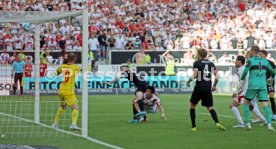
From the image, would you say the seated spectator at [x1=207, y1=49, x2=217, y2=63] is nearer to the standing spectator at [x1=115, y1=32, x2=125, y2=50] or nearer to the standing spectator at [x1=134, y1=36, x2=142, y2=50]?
the standing spectator at [x1=134, y1=36, x2=142, y2=50]

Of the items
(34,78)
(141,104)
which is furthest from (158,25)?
(141,104)

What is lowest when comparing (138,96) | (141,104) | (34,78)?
(141,104)

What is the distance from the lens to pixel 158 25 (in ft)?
157

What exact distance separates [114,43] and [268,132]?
2720 cm

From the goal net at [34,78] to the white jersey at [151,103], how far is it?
6.48 ft

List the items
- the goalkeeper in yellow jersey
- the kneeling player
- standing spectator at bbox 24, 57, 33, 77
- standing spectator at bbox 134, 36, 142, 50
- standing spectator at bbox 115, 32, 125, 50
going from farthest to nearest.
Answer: standing spectator at bbox 134, 36, 142, 50, standing spectator at bbox 115, 32, 125, 50, standing spectator at bbox 24, 57, 33, 77, the kneeling player, the goalkeeper in yellow jersey

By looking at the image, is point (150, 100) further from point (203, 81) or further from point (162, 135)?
point (162, 135)

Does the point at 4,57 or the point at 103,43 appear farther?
the point at 103,43

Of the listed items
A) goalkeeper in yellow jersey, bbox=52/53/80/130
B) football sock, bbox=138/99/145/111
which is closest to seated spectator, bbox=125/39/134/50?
football sock, bbox=138/99/145/111

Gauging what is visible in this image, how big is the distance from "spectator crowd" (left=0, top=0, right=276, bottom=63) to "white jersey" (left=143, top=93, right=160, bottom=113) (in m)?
18.1

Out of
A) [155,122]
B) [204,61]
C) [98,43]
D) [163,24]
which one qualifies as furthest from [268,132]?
[163,24]

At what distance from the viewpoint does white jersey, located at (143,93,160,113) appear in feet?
70.7

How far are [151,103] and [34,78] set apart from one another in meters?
10.6

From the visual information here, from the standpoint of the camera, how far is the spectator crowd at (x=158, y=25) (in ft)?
137
